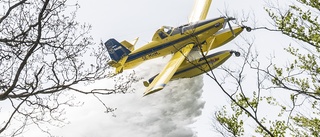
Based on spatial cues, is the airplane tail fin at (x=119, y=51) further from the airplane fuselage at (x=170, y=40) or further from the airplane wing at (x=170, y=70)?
the airplane wing at (x=170, y=70)

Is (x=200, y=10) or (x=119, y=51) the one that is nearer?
(x=119, y=51)

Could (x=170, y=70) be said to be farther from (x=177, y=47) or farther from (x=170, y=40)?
(x=170, y=40)

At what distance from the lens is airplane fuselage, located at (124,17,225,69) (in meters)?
30.6

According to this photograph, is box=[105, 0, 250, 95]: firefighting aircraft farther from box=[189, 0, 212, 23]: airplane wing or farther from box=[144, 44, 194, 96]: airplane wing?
box=[189, 0, 212, 23]: airplane wing

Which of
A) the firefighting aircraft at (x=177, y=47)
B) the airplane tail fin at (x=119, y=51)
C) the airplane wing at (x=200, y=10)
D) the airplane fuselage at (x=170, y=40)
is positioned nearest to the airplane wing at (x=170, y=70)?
the firefighting aircraft at (x=177, y=47)

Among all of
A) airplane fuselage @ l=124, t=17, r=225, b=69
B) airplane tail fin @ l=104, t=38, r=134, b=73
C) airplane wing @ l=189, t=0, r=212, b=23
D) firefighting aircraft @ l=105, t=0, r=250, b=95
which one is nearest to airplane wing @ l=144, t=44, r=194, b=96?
firefighting aircraft @ l=105, t=0, r=250, b=95

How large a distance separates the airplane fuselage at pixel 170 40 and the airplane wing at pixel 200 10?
5.31 m

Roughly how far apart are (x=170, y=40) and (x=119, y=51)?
17.9 ft

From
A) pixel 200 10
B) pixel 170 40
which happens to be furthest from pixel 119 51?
pixel 200 10

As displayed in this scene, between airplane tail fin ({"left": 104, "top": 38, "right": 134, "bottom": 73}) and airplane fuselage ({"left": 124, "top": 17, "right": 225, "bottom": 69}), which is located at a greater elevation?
airplane tail fin ({"left": 104, "top": 38, "right": 134, "bottom": 73})

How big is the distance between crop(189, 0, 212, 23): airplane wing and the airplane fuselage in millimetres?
5311

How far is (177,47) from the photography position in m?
31.5

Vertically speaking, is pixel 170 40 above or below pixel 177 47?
above

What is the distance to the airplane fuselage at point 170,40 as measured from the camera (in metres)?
30.6
